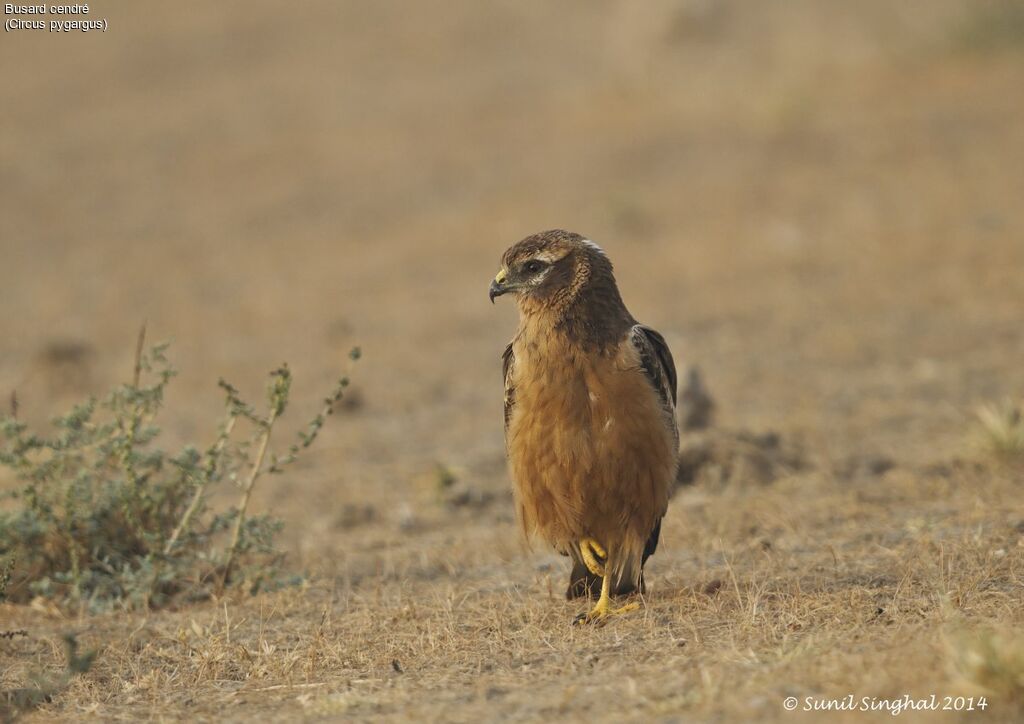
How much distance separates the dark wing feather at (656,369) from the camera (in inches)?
227

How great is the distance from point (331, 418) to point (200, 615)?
606 cm

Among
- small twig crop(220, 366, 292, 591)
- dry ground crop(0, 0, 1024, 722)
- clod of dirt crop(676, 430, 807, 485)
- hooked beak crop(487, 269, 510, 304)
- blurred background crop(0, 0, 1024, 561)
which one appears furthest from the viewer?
blurred background crop(0, 0, 1024, 561)

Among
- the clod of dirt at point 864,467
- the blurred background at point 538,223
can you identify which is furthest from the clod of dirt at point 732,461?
the blurred background at point 538,223

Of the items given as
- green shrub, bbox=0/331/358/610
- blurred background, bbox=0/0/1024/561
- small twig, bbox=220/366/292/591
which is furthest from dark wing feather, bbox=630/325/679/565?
blurred background, bbox=0/0/1024/561

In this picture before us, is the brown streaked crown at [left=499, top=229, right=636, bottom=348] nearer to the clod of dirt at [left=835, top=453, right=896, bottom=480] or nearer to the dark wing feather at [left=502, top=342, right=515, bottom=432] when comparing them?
the dark wing feather at [left=502, top=342, right=515, bottom=432]

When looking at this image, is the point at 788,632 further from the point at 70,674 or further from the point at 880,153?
the point at 880,153

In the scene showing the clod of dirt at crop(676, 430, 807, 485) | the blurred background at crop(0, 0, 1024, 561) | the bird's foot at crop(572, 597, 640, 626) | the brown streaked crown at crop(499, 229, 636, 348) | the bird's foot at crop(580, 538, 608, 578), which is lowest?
the bird's foot at crop(572, 597, 640, 626)

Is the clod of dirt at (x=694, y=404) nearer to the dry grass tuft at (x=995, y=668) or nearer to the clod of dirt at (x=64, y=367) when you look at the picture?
the dry grass tuft at (x=995, y=668)

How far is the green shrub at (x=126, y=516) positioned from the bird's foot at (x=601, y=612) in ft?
5.49

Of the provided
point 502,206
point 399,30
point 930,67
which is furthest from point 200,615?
point 399,30

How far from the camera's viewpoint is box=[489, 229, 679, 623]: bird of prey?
5574 mm

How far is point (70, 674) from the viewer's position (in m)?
4.73

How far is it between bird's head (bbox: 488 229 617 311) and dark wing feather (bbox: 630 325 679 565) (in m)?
0.31

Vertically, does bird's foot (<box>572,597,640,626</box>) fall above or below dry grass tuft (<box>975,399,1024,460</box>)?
below
